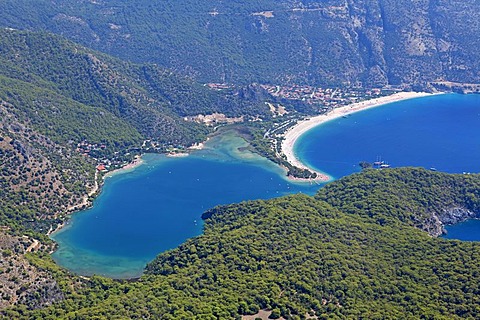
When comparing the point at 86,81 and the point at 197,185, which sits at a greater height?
the point at 86,81

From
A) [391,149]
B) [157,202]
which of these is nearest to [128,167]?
[157,202]

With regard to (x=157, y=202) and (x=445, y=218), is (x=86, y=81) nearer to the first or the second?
(x=157, y=202)

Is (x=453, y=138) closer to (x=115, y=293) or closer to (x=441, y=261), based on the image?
(x=441, y=261)

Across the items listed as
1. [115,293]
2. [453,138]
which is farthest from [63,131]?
[453,138]

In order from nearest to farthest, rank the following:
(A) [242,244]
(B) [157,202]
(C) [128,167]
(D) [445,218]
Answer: (A) [242,244] < (D) [445,218] < (B) [157,202] < (C) [128,167]

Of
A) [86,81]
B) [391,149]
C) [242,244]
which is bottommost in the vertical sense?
[242,244]

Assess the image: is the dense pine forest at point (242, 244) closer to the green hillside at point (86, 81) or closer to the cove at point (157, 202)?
the cove at point (157, 202)

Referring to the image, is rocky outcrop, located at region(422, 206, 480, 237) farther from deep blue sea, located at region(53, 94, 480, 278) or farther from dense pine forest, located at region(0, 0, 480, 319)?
deep blue sea, located at region(53, 94, 480, 278)
